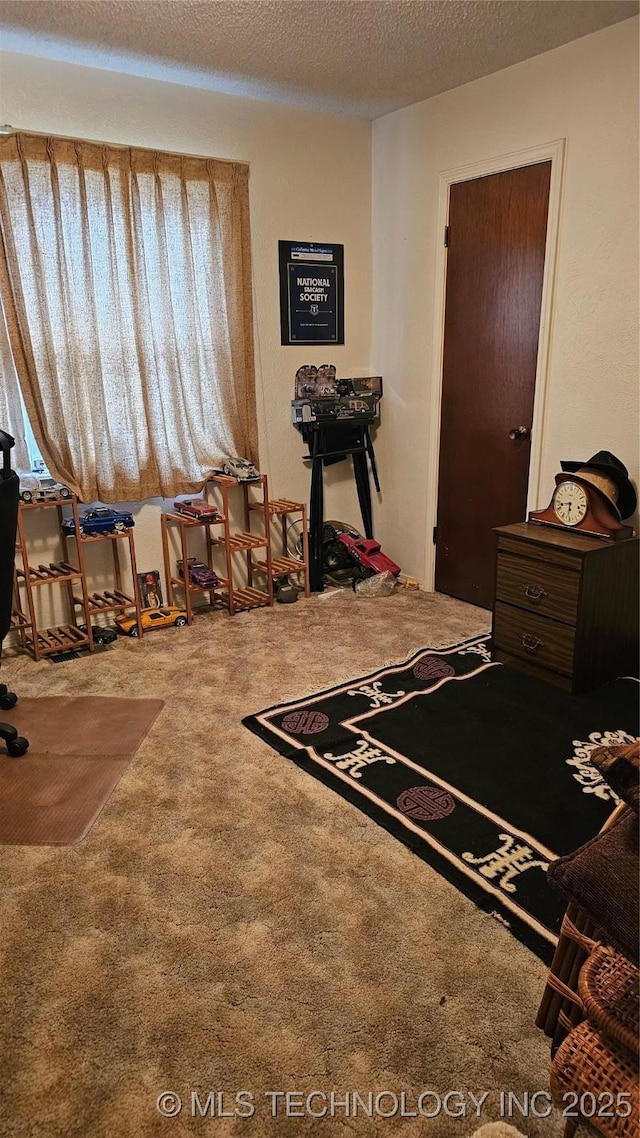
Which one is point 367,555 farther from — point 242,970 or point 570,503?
point 242,970

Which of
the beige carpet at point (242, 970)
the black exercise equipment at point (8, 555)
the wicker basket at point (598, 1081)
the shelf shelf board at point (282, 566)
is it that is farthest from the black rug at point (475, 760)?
the shelf shelf board at point (282, 566)

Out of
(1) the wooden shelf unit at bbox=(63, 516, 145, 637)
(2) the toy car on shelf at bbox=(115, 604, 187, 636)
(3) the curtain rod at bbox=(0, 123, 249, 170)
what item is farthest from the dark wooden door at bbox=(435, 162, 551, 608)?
(1) the wooden shelf unit at bbox=(63, 516, 145, 637)

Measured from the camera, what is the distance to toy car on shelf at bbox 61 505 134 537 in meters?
3.51

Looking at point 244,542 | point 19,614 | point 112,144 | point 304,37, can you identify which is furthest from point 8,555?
point 304,37

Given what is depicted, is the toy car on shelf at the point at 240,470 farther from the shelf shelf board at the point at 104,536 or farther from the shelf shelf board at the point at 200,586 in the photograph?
the shelf shelf board at the point at 104,536

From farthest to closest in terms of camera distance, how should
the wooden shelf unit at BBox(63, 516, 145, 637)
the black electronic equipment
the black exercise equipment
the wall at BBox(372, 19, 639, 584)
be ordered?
the black electronic equipment, the wooden shelf unit at BBox(63, 516, 145, 637), the wall at BBox(372, 19, 639, 584), the black exercise equipment

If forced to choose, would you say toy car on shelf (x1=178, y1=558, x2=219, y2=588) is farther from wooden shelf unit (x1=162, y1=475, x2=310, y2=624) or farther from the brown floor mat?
the brown floor mat

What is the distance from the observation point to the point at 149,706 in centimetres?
291

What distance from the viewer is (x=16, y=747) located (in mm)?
2525

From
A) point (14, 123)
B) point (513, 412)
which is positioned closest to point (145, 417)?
point (14, 123)

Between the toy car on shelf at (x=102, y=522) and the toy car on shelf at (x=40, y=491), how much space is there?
18cm

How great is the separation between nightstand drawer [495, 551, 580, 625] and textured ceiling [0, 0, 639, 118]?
212 cm

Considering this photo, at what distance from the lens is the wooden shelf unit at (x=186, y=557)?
3.75 m

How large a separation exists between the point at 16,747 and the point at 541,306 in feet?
9.51
